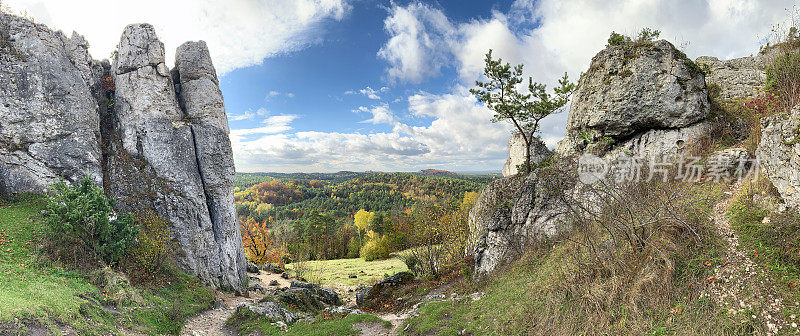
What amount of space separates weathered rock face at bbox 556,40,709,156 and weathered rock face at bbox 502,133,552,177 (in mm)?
2075

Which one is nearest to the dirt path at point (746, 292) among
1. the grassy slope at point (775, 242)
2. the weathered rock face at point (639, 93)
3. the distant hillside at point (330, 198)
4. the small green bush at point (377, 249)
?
the grassy slope at point (775, 242)

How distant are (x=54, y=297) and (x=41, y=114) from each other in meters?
12.5

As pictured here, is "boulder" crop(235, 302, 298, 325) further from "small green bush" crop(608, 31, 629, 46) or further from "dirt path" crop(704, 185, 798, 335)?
"small green bush" crop(608, 31, 629, 46)

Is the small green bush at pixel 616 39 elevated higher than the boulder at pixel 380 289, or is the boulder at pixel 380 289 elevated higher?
the small green bush at pixel 616 39

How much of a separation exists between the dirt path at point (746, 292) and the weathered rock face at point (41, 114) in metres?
25.0

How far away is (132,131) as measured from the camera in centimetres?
1734

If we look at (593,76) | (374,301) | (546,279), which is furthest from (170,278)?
(593,76)

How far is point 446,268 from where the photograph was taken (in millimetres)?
20719

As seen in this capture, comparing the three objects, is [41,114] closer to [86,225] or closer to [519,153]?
[86,225]

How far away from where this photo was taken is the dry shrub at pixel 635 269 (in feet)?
19.6

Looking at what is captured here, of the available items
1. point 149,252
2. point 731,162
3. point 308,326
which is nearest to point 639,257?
point 731,162

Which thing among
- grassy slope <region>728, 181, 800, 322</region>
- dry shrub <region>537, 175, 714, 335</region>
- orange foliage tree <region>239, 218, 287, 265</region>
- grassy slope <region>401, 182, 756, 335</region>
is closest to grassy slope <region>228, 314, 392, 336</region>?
grassy slope <region>401, 182, 756, 335</region>

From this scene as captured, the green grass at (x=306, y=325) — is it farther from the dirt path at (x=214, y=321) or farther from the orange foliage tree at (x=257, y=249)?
the orange foliage tree at (x=257, y=249)

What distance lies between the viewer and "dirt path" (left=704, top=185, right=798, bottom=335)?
15.8 ft
